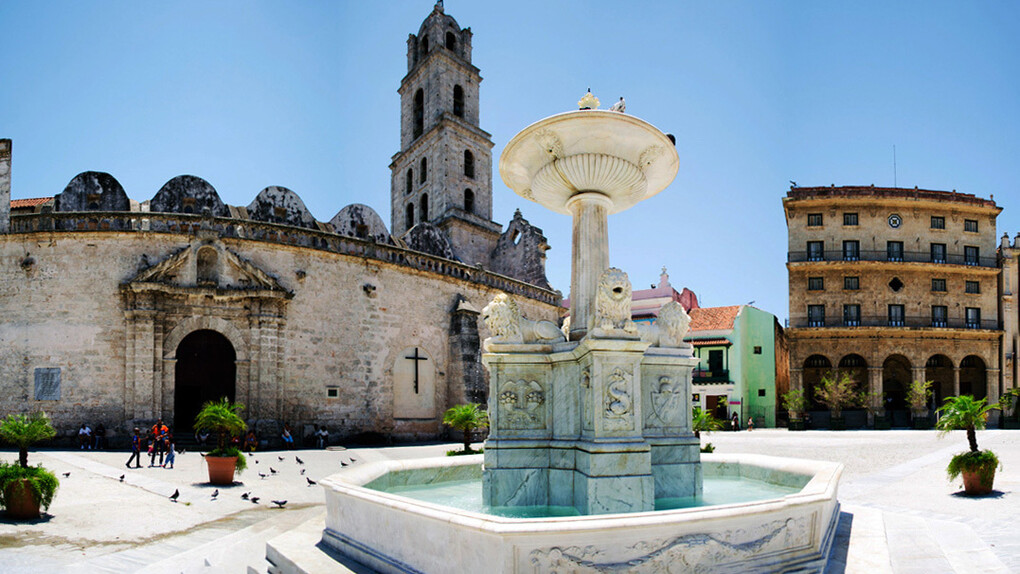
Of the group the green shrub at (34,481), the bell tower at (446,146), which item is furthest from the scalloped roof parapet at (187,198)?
the bell tower at (446,146)

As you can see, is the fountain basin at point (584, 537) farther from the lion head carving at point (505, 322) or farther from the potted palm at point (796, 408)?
the potted palm at point (796, 408)

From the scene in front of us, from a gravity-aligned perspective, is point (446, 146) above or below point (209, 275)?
above

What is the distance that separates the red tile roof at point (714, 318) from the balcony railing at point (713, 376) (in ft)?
8.44

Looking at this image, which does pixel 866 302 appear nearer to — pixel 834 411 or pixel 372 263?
pixel 834 411

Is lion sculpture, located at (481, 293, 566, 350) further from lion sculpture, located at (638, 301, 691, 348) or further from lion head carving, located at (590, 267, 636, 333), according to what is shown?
lion sculpture, located at (638, 301, 691, 348)

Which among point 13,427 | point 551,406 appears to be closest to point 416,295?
point 13,427

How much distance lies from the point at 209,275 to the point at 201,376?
333 centimetres

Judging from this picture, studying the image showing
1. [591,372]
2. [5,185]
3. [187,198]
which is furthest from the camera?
[187,198]

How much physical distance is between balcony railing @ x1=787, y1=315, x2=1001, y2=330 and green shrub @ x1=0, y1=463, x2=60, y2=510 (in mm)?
38020

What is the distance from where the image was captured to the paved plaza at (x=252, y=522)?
5910 mm

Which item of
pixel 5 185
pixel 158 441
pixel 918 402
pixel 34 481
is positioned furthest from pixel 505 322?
pixel 918 402

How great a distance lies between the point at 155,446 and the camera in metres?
15.7

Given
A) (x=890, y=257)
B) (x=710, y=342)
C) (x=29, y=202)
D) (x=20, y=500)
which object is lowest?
(x=20, y=500)

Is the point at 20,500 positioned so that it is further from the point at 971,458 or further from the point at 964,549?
the point at 971,458
